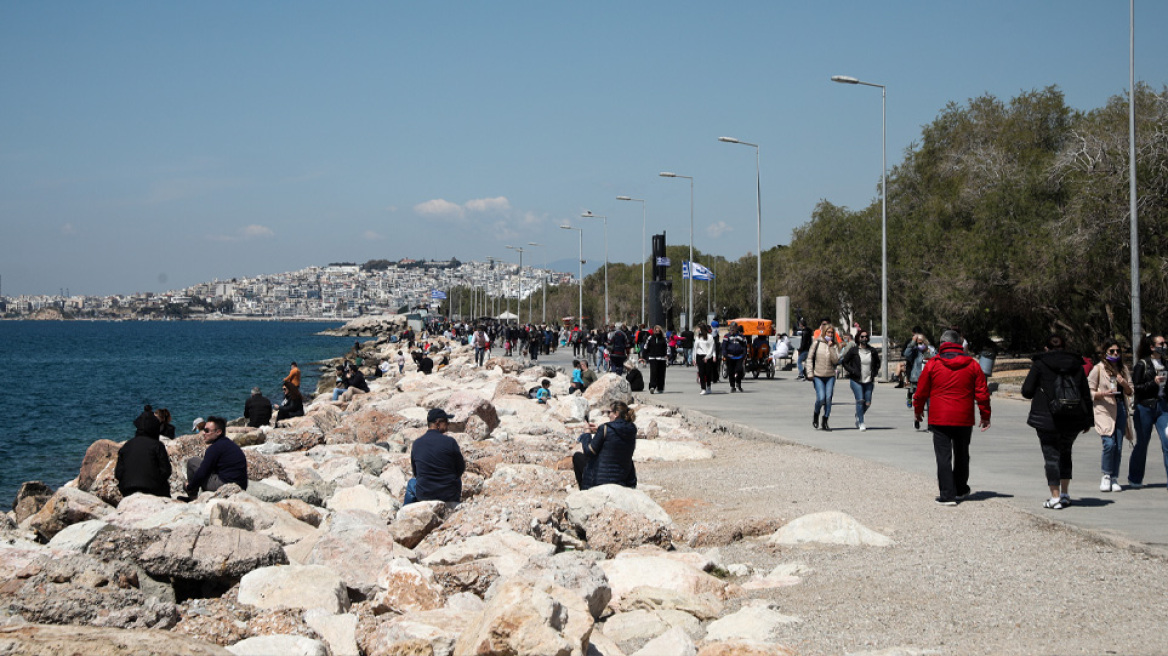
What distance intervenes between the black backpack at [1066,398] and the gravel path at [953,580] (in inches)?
41.7

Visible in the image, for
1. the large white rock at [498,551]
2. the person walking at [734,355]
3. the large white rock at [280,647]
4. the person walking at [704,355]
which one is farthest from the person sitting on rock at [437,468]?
the person walking at [734,355]

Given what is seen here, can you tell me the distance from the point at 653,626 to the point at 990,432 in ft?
39.1

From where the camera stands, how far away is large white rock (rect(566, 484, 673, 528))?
32.8 ft

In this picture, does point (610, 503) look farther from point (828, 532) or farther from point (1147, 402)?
point (1147, 402)

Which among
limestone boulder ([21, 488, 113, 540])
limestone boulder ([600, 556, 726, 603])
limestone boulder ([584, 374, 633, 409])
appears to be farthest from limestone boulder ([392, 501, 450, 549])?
limestone boulder ([584, 374, 633, 409])

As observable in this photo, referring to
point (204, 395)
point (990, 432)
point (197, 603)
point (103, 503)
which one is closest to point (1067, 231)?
point (990, 432)

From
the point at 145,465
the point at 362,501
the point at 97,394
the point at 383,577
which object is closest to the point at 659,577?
the point at 383,577

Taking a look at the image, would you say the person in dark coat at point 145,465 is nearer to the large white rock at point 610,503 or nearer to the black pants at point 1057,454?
the large white rock at point 610,503

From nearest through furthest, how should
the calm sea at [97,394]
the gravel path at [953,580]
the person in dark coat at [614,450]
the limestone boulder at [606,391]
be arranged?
1. the gravel path at [953,580]
2. the person in dark coat at [614,450]
3. the limestone boulder at [606,391]
4. the calm sea at [97,394]

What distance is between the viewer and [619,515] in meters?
9.79

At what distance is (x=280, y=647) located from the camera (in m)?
6.08

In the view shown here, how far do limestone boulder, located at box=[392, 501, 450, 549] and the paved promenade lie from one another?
16.9ft

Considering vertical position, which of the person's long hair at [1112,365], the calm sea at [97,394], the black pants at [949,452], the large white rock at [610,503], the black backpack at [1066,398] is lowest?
the calm sea at [97,394]

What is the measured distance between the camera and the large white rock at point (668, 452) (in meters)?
16.0
